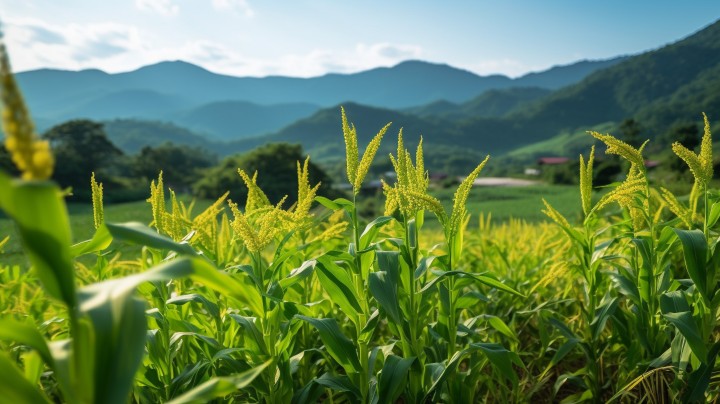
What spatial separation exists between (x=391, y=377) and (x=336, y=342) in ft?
0.91

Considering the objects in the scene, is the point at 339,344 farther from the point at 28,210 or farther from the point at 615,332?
the point at 615,332

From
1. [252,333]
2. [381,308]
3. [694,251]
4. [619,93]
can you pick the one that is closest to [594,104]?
[619,93]

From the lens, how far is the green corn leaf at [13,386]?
3.71 feet

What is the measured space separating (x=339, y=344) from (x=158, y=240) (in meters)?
1.13

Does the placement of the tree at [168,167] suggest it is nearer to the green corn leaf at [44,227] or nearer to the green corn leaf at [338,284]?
the green corn leaf at [338,284]

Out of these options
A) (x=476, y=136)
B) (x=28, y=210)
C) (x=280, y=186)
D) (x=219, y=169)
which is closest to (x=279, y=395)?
(x=28, y=210)

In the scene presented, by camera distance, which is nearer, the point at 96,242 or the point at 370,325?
the point at 96,242

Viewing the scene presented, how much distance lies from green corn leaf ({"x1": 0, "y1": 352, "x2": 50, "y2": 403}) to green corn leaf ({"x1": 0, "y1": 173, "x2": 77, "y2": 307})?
0.28 meters

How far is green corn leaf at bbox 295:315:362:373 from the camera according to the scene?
2176 millimetres

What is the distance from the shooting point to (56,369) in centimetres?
111

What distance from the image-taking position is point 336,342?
2195 millimetres

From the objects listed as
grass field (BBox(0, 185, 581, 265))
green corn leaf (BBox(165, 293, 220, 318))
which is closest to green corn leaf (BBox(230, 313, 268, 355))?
green corn leaf (BBox(165, 293, 220, 318))

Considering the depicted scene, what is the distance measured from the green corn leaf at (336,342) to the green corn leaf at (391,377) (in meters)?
0.14

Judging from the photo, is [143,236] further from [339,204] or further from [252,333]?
[339,204]
